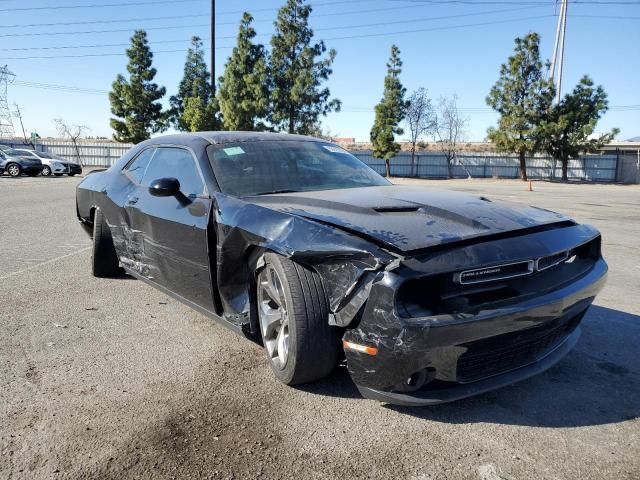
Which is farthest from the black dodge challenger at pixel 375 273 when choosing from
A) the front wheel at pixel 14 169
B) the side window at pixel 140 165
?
the front wheel at pixel 14 169

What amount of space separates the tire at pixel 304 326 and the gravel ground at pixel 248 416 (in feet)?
0.70

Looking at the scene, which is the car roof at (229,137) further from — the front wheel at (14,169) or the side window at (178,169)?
the front wheel at (14,169)

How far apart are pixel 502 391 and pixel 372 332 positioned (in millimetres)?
1030

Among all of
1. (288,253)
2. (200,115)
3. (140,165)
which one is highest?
(200,115)

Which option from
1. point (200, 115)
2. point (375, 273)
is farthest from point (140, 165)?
point (200, 115)

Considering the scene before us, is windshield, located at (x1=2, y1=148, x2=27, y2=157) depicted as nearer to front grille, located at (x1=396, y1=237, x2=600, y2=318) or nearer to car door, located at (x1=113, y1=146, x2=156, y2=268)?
car door, located at (x1=113, y1=146, x2=156, y2=268)

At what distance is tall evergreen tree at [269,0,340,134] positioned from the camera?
36.3 meters

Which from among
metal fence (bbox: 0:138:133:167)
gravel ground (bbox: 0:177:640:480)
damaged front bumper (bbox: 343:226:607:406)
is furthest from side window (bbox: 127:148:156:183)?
metal fence (bbox: 0:138:133:167)

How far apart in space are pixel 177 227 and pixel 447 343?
6.60 feet

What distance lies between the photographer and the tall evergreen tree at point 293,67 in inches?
1430

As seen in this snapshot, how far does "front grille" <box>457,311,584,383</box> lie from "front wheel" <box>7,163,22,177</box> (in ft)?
92.4

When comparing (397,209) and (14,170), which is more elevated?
(397,209)

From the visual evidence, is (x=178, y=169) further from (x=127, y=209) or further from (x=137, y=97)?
(x=137, y=97)

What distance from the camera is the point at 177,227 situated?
133 inches
